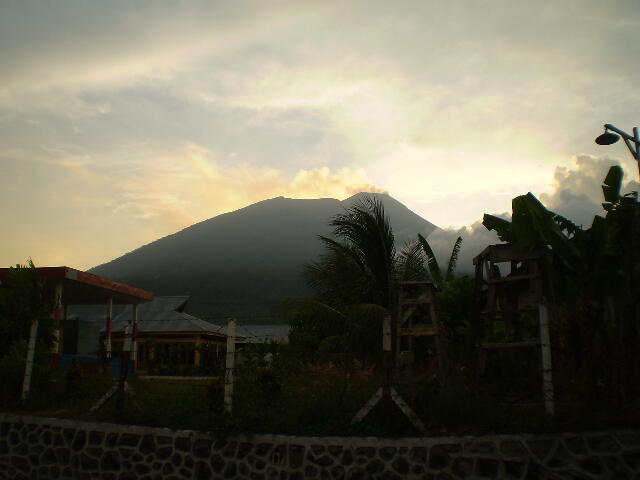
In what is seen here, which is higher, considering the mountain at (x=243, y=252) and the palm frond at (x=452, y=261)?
the mountain at (x=243, y=252)

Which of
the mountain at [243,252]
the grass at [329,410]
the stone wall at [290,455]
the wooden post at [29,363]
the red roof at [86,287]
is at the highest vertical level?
the mountain at [243,252]

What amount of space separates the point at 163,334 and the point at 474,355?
1835 cm

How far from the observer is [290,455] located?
774 centimetres

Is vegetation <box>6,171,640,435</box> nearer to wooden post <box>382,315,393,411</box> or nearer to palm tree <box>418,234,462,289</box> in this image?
wooden post <box>382,315,393,411</box>

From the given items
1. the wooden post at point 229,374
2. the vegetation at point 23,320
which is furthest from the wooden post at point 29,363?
the wooden post at point 229,374

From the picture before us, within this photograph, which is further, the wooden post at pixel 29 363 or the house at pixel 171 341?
the house at pixel 171 341

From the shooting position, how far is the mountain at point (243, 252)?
83562mm

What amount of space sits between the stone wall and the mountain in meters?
56.5

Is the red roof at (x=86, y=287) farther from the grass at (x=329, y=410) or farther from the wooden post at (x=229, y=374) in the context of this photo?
the wooden post at (x=229, y=374)

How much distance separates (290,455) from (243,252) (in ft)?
403

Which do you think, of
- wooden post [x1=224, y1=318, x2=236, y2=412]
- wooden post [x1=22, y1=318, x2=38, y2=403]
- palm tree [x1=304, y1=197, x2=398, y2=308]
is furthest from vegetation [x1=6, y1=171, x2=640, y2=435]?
palm tree [x1=304, y1=197, x2=398, y2=308]

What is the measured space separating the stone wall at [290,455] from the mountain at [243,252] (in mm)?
56527

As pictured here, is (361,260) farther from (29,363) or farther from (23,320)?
(29,363)

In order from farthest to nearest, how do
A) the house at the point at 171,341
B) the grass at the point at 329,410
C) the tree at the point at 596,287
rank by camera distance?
the house at the point at 171,341, the tree at the point at 596,287, the grass at the point at 329,410
